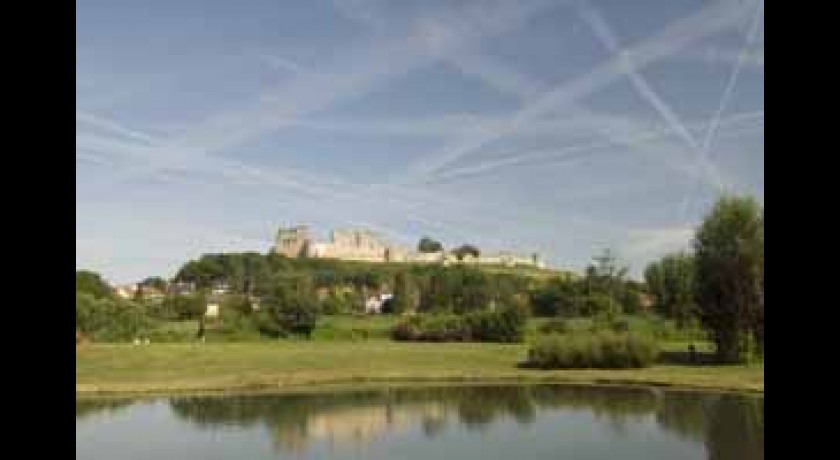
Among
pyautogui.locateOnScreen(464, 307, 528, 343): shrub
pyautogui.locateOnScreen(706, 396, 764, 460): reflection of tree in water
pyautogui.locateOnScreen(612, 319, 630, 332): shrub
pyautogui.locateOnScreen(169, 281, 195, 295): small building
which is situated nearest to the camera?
pyautogui.locateOnScreen(706, 396, 764, 460): reflection of tree in water

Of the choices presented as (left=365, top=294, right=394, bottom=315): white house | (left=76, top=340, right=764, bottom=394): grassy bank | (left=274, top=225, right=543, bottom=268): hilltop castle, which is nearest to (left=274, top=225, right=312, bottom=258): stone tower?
(left=274, top=225, right=543, bottom=268): hilltop castle

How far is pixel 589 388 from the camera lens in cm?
3553

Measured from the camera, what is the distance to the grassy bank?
36062 mm

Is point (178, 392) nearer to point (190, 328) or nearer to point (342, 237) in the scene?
point (190, 328)

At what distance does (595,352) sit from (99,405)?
22373mm

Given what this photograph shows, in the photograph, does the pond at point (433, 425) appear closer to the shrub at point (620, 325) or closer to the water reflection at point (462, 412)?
the water reflection at point (462, 412)

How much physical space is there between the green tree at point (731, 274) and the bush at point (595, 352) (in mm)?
3402

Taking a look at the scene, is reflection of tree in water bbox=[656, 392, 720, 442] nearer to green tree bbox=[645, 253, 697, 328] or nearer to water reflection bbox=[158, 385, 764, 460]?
water reflection bbox=[158, 385, 764, 460]

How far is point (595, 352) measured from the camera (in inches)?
1638

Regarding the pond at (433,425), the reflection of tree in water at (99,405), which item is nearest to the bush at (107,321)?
the reflection of tree in water at (99,405)

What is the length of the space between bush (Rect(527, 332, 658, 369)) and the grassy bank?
0.96 metres
